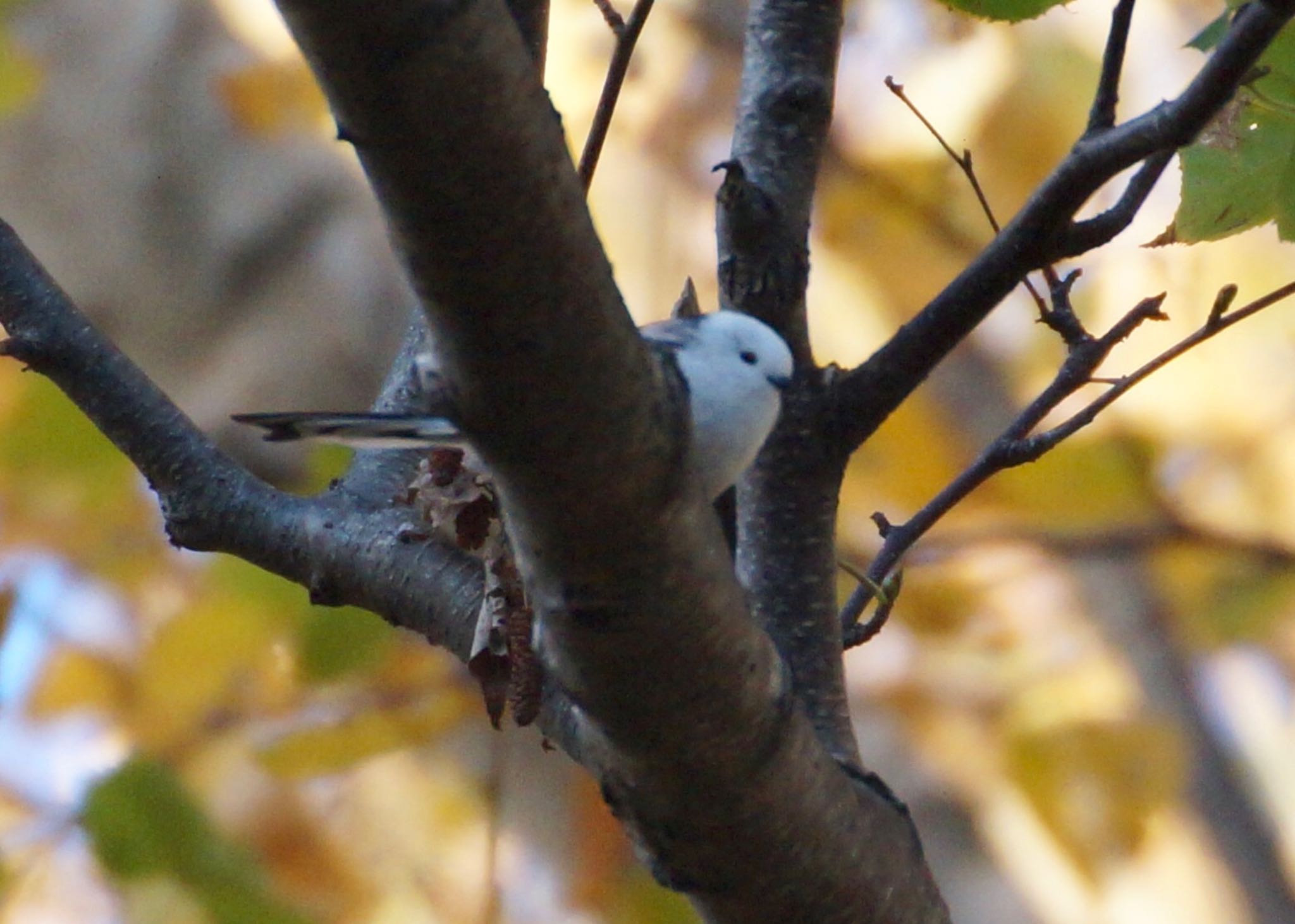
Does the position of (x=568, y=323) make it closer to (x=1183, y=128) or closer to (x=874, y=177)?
(x=1183, y=128)

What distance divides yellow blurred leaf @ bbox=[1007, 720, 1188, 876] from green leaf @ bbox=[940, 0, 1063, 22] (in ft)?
4.05

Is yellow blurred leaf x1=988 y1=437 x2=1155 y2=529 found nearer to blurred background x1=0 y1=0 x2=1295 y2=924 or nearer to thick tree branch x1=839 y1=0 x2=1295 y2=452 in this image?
blurred background x1=0 y1=0 x2=1295 y2=924

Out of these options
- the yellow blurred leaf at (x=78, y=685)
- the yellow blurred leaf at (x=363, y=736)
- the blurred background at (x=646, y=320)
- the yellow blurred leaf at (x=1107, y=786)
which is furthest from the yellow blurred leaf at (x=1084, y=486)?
the yellow blurred leaf at (x=78, y=685)

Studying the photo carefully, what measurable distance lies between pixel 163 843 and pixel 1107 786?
1130 mm

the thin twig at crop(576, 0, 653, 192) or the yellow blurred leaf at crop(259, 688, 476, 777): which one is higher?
the thin twig at crop(576, 0, 653, 192)

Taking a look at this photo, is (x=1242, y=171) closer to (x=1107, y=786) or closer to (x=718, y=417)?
(x=718, y=417)

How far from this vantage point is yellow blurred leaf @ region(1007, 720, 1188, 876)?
1.57 m

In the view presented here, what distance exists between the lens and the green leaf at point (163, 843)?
0.87 metres

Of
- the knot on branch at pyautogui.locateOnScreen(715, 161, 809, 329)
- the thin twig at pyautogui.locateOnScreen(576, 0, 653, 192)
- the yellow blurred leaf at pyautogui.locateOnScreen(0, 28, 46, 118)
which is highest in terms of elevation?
the yellow blurred leaf at pyautogui.locateOnScreen(0, 28, 46, 118)

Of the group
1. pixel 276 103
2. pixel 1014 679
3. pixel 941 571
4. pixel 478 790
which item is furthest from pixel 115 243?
pixel 1014 679

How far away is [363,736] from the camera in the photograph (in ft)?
4.76

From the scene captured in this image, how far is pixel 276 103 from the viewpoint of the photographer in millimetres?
2020

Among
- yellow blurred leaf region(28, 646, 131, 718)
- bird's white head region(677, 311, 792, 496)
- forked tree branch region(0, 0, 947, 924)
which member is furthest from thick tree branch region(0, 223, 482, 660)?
yellow blurred leaf region(28, 646, 131, 718)

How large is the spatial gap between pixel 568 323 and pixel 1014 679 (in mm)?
1542
